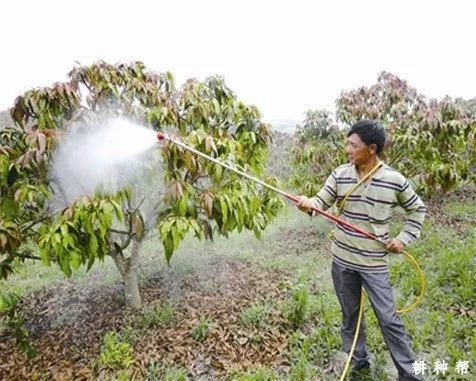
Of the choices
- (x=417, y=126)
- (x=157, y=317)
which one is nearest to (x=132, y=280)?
(x=157, y=317)

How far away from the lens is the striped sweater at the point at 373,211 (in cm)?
260

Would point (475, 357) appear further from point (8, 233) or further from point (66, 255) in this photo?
point (8, 233)

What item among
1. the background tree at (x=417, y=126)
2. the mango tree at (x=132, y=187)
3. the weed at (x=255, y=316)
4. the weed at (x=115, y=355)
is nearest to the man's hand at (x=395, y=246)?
the mango tree at (x=132, y=187)

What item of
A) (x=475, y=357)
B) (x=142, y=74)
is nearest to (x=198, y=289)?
(x=142, y=74)

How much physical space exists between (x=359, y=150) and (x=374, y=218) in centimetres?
44

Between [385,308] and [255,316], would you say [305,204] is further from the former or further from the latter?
[255,316]

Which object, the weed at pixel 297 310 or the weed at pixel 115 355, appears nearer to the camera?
the weed at pixel 115 355

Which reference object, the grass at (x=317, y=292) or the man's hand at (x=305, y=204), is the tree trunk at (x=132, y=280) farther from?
the man's hand at (x=305, y=204)

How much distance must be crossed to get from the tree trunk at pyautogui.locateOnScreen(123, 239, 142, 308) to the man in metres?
2.00

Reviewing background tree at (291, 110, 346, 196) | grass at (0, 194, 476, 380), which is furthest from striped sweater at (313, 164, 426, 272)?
background tree at (291, 110, 346, 196)

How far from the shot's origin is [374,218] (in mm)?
2654

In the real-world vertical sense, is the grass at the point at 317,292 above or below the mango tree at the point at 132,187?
below

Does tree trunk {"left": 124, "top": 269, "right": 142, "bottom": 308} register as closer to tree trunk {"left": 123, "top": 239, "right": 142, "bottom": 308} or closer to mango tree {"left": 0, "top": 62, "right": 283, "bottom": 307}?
tree trunk {"left": 123, "top": 239, "right": 142, "bottom": 308}

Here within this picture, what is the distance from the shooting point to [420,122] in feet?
19.6
